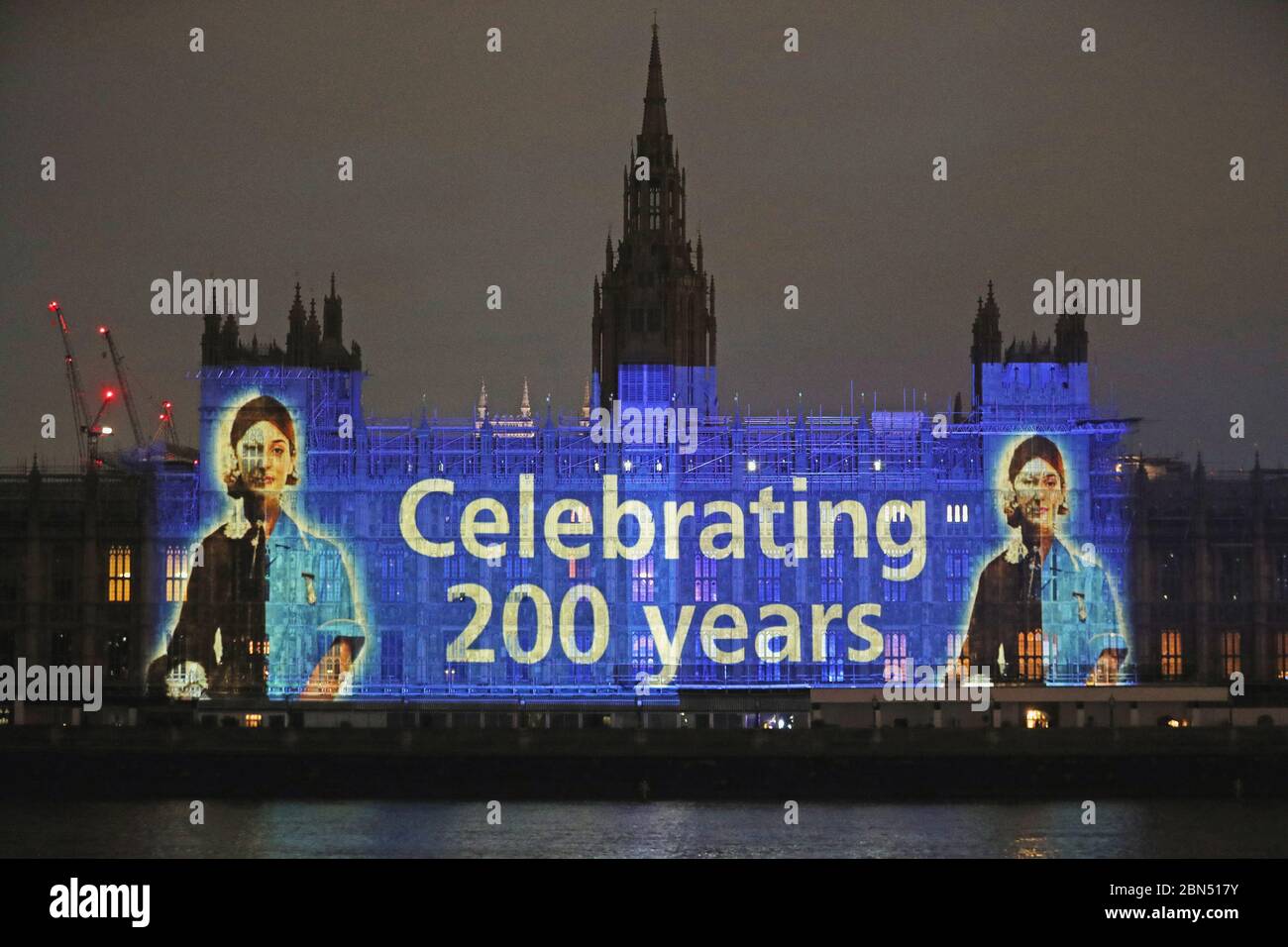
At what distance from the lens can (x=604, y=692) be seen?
9844cm

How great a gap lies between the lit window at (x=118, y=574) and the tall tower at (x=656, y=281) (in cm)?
2891

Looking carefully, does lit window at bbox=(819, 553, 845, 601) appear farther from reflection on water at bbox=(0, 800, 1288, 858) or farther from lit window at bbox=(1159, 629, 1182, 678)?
reflection on water at bbox=(0, 800, 1288, 858)

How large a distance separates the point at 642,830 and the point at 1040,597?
3200cm

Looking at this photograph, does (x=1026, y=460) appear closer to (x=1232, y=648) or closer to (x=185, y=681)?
(x=1232, y=648)

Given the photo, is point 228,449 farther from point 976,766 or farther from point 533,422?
point 976,766

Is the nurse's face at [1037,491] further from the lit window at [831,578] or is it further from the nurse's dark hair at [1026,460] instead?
the lit window at [831,578]

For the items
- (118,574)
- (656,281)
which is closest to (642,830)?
(118,574)

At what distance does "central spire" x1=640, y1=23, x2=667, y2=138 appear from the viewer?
126 metres

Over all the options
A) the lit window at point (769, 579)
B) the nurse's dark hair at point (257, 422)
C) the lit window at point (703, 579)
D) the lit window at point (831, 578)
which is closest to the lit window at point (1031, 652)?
the lit window at point (831, 578)

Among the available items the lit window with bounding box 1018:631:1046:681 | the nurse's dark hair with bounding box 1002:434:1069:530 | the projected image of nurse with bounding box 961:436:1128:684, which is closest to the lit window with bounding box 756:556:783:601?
the projected image of nurse with bounding box 961:436:1128:684

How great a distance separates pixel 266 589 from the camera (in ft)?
336
